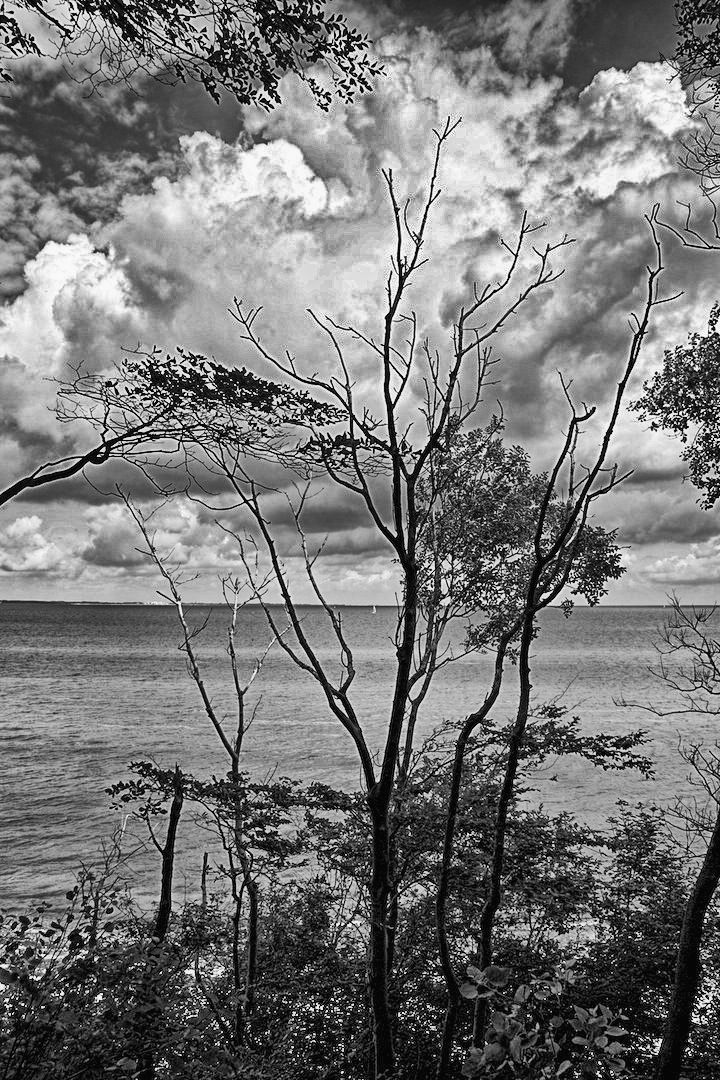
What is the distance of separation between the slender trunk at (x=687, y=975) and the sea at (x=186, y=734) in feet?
5.81

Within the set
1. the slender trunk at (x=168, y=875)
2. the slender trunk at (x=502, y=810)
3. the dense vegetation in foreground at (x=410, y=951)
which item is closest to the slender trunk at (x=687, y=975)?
the dense vegetation in foreground at (x=410, y=951)

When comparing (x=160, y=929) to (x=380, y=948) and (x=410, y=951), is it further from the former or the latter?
(x=410, y=951)

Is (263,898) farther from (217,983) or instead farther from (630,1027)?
(630,1027)

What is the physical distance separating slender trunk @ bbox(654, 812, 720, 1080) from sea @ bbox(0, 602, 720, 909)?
177 centimetres

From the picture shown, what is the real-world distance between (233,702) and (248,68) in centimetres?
4434

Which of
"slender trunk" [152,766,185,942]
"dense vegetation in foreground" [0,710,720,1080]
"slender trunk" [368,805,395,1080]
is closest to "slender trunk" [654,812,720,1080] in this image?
"dense vegetation in foreground" [0,710,720,1080]

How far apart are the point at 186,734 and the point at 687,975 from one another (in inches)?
1240

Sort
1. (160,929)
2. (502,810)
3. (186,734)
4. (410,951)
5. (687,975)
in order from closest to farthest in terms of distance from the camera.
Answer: (502,810)
(687,975)
(160,929)
(410,951)
(186,734)

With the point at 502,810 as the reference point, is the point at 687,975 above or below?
below

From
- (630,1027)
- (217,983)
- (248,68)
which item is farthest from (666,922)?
(248,68)

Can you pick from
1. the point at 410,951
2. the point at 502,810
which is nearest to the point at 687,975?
the point at 502,810

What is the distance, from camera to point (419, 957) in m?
8.52

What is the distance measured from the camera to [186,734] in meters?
33.8

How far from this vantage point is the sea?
59.1 ft
